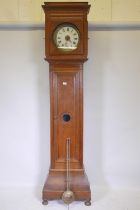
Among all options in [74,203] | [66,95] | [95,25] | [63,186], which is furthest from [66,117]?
[95,25]

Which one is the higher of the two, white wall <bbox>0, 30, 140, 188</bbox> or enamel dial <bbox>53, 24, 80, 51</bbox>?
enamel dial <bbox>53, 24, 80, 51</bbox>

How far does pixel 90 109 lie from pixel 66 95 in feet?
1.36

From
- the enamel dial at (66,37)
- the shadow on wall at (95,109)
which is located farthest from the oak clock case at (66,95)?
the shadow on wall at (95,109)

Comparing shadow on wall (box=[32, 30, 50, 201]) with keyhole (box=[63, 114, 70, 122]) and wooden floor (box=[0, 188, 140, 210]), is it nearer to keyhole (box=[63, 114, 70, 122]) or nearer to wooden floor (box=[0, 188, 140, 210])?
wooden floor (box=[0, 188, 140, 210])

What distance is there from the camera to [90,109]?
2.27 meters

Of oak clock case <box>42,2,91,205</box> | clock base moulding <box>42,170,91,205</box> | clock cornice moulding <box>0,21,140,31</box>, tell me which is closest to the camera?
oak clock case <box>42,2,91,205</box>

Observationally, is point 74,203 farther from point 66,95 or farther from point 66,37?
point 66,37

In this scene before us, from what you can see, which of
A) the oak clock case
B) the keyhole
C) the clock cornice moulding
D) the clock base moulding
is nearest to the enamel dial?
the oak clock case

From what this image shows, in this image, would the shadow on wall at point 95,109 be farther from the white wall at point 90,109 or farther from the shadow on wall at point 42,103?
the shadow on wall at point 42,103

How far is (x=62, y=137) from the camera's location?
1970mm

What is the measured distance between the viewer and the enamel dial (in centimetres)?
188

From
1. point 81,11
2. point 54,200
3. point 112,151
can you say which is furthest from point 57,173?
point 81,11

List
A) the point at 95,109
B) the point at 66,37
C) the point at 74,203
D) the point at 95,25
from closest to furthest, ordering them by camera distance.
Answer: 1. the point at 66,37
2. the point at 74,203
3. the point at 95,25
4. the point at 95,109

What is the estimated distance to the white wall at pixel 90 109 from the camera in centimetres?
222
